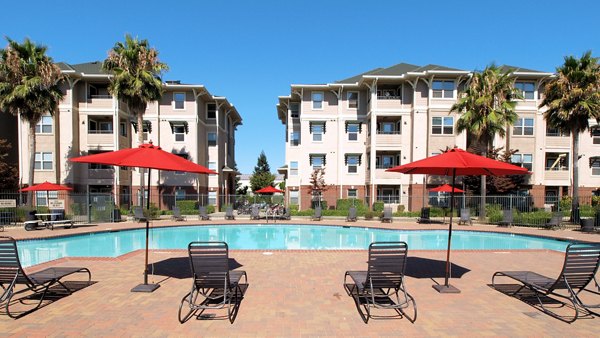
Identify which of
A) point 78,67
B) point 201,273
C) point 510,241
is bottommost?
point 510,241

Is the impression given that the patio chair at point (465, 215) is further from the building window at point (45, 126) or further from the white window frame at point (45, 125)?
the building window at point (45, 126)

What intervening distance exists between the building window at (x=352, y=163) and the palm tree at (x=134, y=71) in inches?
695

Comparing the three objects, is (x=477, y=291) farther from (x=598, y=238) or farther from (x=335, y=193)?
(x=335, y=193)

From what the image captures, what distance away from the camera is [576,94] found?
18.7 metres

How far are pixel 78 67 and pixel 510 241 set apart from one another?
124ft

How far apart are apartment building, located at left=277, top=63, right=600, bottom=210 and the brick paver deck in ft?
63.3

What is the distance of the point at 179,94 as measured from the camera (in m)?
28.4

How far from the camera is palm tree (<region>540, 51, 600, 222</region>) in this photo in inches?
734

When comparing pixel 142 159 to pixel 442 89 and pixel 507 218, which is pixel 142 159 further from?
pixel 442 89

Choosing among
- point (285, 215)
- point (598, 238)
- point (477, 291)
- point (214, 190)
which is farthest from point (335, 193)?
point (477, 291)

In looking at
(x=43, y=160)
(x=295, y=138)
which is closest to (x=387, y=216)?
(x=295, y=138)

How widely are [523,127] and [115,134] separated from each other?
123 ft

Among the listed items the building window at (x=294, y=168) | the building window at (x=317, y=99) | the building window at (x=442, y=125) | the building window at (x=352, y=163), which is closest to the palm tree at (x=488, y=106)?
the building window at (x=442, y=125)

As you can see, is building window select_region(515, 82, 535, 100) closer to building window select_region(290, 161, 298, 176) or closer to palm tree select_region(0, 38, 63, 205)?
building window select_region(290, 161, 298, 176)
